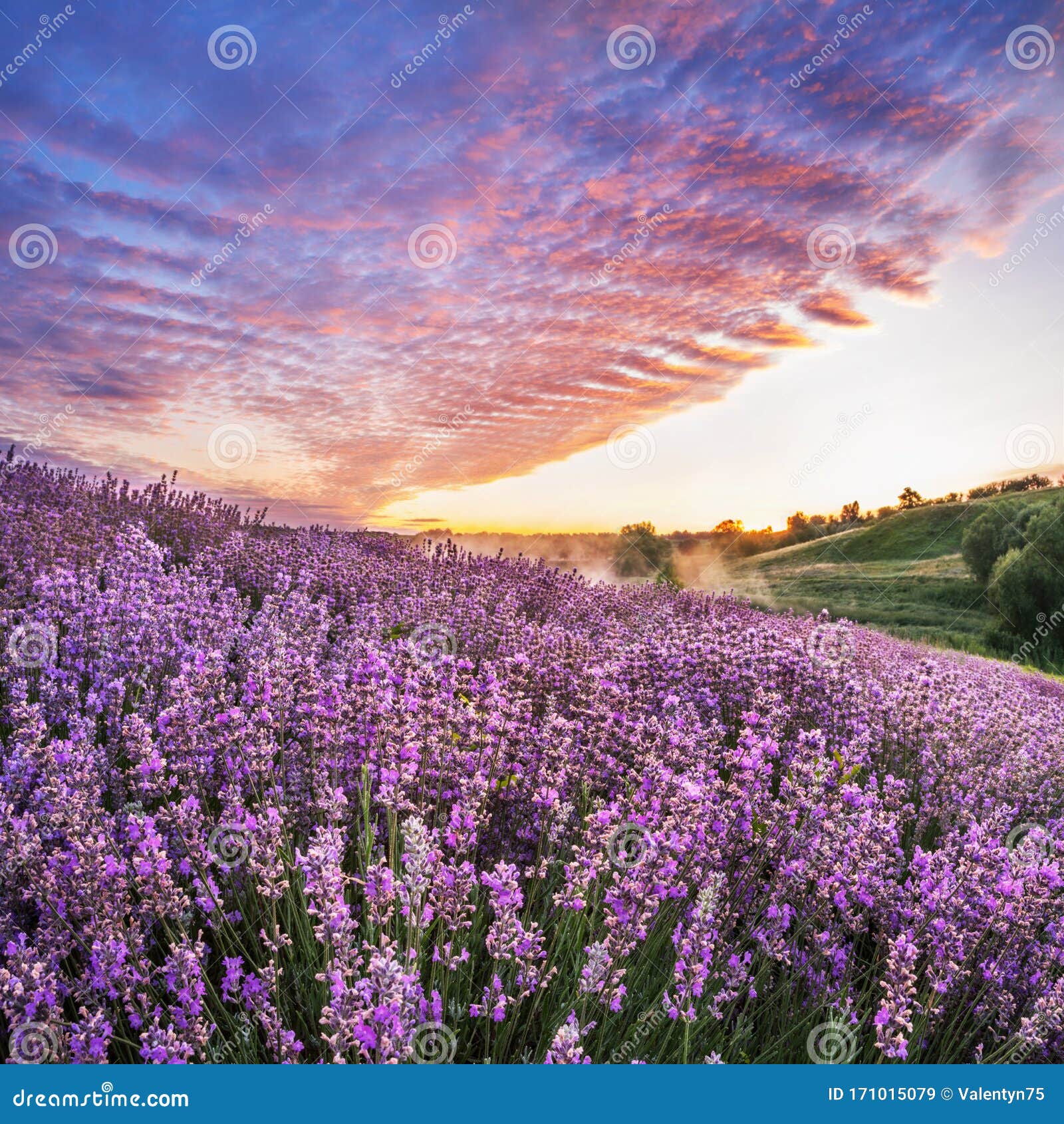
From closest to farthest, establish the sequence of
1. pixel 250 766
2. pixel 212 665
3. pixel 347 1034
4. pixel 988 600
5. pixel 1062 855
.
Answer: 1. pixel 347 1034
2. pixel 250 766
3. pixel 212 665
4. pixel 1062 855
5. pixel 988 600

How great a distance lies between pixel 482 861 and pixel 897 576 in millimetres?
26540

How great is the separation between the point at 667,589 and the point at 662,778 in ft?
29.0

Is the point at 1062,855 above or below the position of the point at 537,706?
below

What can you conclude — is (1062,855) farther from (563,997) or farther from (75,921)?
(75,921)

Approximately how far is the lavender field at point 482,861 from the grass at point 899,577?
1374 cm

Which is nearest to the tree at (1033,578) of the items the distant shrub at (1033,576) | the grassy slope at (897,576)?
the distant shrub at (1033,576)

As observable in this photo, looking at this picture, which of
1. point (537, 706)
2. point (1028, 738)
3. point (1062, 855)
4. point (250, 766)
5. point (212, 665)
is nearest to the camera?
point (250, 766)

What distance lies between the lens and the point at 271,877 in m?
2.02

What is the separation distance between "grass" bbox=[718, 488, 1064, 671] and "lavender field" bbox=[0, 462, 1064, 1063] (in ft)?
45.1

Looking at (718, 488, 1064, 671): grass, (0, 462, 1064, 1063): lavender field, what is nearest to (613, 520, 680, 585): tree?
(718, 488, 1064, 671): grass

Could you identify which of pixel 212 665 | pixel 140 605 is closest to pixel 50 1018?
pixel 212 665

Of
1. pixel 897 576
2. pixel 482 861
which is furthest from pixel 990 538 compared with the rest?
pixel 482 861

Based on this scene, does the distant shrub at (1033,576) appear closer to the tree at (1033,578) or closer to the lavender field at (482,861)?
the tree at (1033,578)

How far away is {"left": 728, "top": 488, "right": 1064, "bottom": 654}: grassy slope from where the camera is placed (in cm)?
2148
